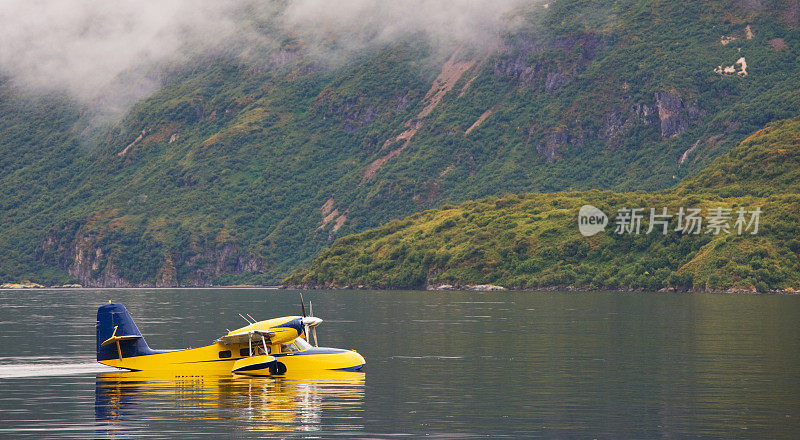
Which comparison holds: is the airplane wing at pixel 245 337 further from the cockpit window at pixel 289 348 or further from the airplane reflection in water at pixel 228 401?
the airplane reflection in water at pixel 228 401

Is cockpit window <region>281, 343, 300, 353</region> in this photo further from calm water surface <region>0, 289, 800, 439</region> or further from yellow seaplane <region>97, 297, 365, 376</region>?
calm water surface <region>0, 289, 800, 439</region>

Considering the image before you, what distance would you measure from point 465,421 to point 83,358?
3842cm

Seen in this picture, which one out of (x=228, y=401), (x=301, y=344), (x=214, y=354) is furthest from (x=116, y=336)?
(x=228, y=401)

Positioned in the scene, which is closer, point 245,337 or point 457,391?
point 457,391

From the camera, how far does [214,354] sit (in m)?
64.1

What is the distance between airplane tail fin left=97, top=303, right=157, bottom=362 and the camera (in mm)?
63969

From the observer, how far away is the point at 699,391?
2258 inches

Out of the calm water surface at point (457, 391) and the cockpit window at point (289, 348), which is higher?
the cockpit window at point (289, 348)

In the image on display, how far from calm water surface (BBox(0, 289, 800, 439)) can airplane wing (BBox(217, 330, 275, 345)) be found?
228 centimetres

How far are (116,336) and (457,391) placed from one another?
66.9 feet

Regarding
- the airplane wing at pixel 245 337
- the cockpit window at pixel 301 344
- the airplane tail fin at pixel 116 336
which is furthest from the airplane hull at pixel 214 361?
the airplane wing at pixel 245 337

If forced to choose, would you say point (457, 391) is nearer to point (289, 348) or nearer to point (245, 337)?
point (289, 348)

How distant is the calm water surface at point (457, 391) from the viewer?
46.4m

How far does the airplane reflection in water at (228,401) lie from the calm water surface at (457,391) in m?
0.10
